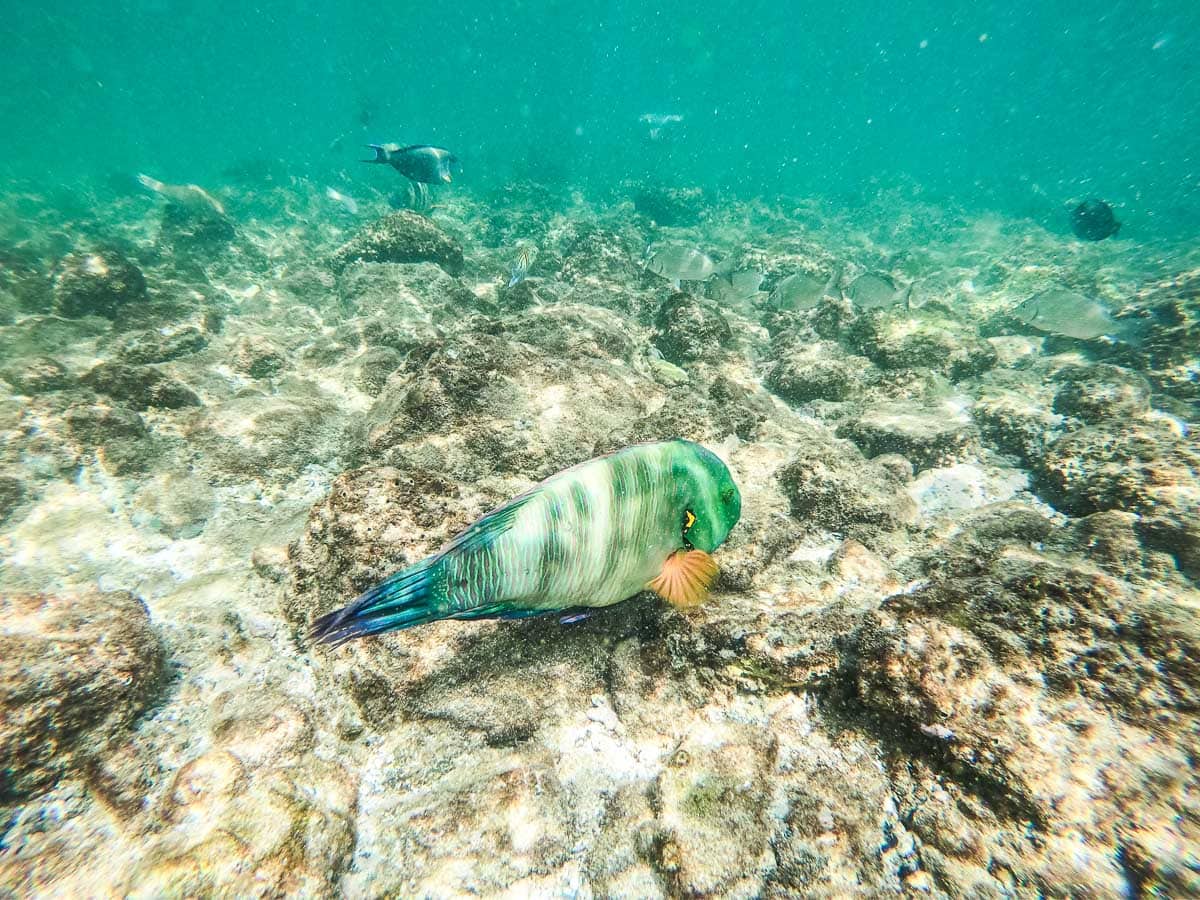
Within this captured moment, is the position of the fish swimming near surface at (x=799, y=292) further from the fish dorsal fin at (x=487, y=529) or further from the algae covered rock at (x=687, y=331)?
the fish dorsal fin at (x=487, y=529)

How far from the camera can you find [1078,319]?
6.46 m

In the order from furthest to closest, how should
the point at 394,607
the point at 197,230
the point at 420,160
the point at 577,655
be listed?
the point at 197,230 → the point at 420,160 → the point at 577,655 → the point at 394,607

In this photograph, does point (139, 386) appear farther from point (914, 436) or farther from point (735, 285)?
point (735, 285)

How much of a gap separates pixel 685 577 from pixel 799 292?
6.34 m

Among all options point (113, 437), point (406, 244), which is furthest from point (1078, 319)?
point (113, 437)

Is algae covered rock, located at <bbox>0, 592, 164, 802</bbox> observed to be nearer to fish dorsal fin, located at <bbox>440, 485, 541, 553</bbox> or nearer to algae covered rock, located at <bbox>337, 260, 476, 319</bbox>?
fish dorsal fin, located at <bbox>440, 485, 541, 553</bbox>

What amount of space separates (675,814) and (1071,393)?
234 inches

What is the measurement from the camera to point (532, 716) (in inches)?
76.5

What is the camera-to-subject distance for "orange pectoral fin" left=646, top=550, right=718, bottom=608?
166cm

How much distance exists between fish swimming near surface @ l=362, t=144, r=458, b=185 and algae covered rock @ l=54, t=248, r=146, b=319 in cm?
450

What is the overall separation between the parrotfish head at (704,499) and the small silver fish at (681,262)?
19.8ft

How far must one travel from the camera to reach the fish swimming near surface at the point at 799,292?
6695 millimetres

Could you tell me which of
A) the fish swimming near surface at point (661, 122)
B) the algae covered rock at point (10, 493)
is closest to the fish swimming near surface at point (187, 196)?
the algae covered rock at point (10, 493)

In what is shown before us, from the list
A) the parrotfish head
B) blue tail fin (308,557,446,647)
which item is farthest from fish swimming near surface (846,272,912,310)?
blue tail fin (308,557,446,647)
